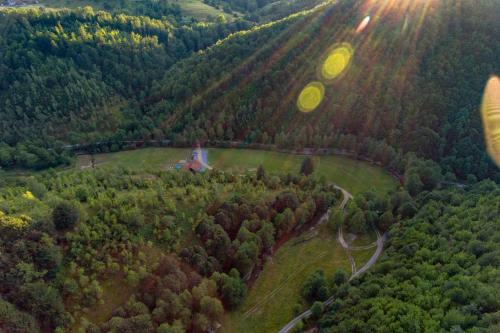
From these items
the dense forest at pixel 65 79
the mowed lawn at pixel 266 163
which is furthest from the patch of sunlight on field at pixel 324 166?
the dense forest at pixel 65 79

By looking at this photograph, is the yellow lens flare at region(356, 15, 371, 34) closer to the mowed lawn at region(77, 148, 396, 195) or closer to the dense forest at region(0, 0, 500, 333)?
the dense forest at region(0, 0, 500, 333)

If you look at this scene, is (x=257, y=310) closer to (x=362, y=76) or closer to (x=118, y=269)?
(x=118, y=269)

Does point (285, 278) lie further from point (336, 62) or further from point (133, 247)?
point (336, 62)

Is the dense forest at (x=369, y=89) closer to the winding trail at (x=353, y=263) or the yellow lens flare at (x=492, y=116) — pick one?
the yellow lens flare at (x=492, y=116)

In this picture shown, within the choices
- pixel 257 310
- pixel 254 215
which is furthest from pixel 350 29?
pixel 257 310

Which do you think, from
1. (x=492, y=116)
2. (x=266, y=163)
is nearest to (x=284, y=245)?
(x=266, y=163)

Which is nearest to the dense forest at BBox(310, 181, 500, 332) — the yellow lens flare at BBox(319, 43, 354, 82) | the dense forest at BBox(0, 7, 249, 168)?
the yellow lens flare at BBox(319, 43, 354, 82)
